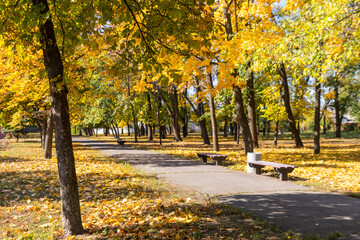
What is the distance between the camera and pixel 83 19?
4.52 m

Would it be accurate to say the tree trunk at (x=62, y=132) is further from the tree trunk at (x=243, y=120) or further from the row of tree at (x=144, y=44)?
the tree trunk at (x=243, y=120)

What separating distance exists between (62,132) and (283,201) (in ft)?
14.4

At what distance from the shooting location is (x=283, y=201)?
557 centimetres

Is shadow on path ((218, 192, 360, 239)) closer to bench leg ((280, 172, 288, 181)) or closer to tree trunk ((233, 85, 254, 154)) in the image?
bench leg ((280, 172, 288, 181))

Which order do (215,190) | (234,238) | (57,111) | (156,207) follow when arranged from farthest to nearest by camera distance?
1. (215,190)
2. (156,207)
3. (57,111)
4. (234,238)

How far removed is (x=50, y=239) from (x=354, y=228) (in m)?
4.50

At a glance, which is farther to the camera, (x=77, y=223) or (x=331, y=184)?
(x=331, y=184)

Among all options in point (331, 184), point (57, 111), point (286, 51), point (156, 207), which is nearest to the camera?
point (57, 111)

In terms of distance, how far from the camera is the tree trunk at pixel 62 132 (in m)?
4.11

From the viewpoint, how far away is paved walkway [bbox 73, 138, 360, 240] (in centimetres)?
421

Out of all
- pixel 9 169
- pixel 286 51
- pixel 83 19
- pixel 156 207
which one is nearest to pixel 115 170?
pixel 9 169

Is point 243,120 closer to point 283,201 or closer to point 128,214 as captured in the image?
point 283,201

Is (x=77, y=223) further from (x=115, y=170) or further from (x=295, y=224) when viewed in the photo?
(x=115, y=170)

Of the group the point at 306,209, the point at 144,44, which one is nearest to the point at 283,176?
the point at 306,209
